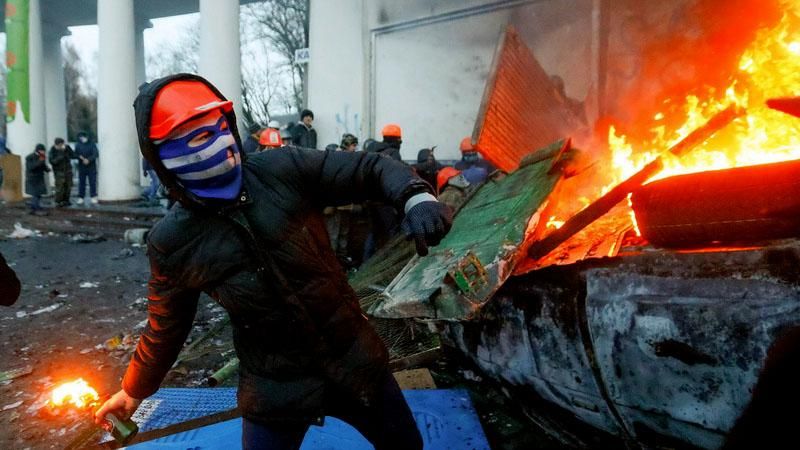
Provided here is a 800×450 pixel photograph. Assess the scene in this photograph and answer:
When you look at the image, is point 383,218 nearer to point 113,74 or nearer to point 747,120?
point 747,120

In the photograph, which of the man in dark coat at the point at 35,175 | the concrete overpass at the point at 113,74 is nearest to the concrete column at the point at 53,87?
the concrete overpass at the point at 113,74

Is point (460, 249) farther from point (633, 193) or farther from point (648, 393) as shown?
point (648, 393)

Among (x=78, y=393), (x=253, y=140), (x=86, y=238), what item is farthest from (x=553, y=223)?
(x=86, y=238)

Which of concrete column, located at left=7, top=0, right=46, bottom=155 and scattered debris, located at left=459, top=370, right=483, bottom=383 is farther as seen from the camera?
concrete column, located at left=7, top=0, right=46, bottom=155

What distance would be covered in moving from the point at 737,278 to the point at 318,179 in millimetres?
1644

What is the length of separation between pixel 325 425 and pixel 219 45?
423 inches

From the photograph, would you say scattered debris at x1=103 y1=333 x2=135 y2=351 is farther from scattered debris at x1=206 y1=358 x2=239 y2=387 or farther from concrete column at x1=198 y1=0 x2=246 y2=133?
concrete column at x1=198 y1=0 x2=246 y2=133

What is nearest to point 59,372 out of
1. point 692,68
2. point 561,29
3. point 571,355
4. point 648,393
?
point 571,355

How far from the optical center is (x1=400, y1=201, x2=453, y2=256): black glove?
1542mm

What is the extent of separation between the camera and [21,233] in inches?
418

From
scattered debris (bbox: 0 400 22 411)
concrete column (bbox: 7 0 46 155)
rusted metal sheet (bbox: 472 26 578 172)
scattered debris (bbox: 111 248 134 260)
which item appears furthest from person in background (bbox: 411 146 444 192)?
concrete column (bbox: 7 0 46 155)

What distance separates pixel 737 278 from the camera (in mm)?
1956

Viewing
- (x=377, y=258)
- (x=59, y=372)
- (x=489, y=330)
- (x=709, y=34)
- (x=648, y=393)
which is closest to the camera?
(x=648, y=393)

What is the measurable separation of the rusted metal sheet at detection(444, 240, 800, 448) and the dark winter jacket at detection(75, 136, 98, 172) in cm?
1703
